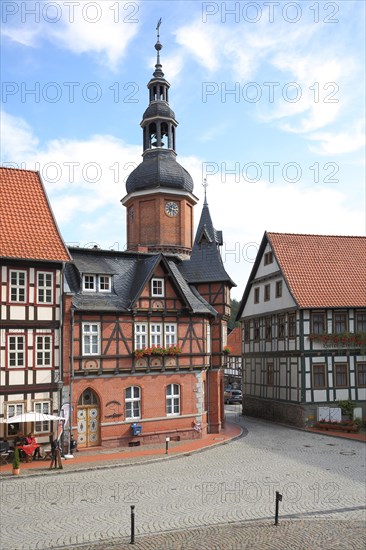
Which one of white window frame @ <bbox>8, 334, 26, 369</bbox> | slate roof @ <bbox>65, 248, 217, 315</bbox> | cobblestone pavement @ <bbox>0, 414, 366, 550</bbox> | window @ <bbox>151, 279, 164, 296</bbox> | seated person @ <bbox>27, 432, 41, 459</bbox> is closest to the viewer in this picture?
cobblestone pavement @ <bbox>0, 414, 366, 550</bbox>

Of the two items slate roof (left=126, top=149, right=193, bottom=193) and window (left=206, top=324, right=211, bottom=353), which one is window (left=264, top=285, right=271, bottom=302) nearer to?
window (left=206, top=324, right=211, bottom=353)

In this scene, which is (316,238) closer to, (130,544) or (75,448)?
(75,448)

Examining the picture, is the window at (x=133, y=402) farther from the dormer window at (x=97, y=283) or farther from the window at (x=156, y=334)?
the dormer window at (x=97, y=283)

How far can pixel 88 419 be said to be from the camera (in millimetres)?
26281

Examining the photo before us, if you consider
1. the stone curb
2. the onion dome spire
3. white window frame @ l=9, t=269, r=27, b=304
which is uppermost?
the onion dome spire

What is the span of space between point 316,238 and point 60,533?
90.8ft

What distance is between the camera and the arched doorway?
26.1 metres

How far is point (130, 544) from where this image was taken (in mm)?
13430

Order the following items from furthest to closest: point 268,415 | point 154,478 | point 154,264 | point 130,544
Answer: point 268,415 → point 154,264 → point 154,478 → point 130,544

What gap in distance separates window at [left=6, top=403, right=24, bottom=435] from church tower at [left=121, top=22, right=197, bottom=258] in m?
18.5

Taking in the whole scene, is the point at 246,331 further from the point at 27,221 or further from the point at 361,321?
the point at 27,221

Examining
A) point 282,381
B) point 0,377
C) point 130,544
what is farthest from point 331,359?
point 130,544

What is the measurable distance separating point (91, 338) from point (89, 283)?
3.00 meters

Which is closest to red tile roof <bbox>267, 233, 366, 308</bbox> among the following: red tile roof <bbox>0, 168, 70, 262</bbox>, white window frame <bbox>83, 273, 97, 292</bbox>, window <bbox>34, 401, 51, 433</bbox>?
white window frame <bbox>83, 273, 97, 292</bbox>
